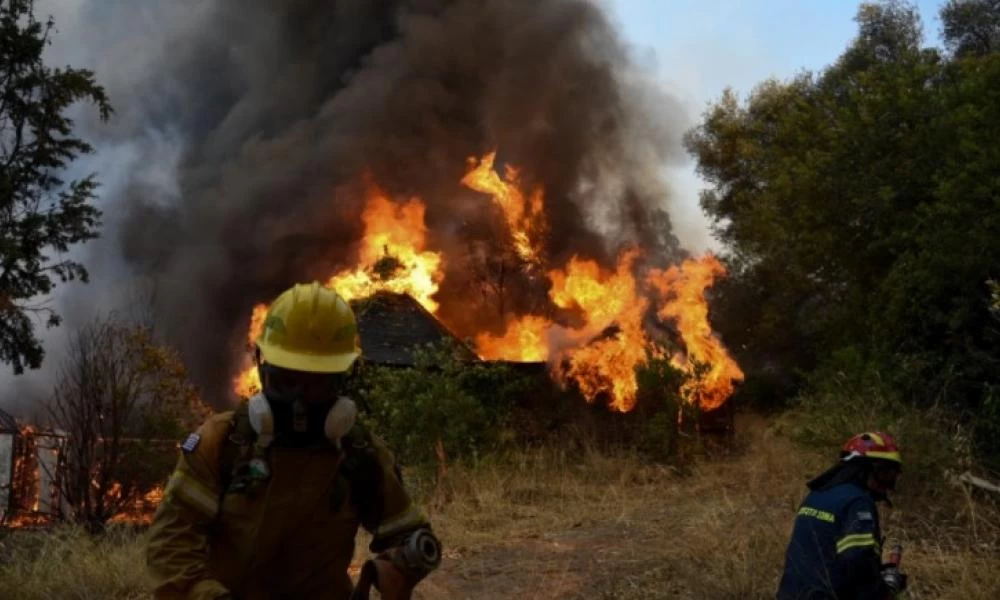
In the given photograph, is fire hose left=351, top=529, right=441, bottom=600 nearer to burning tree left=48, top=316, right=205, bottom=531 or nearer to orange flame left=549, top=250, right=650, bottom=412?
burning tree left=48, top=316, right=205, bottom=531

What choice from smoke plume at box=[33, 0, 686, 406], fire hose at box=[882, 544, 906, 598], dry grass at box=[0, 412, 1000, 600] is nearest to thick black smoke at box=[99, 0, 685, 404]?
smoke plume at box=[33, 0, 686, 406]

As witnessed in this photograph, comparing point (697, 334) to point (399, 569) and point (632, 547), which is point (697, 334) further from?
point (399, 569)

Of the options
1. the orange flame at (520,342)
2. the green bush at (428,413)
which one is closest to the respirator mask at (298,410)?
the green bush at (428,413)

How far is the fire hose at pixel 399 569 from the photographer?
266cm

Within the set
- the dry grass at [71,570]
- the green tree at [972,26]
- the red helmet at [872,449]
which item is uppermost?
the green tree at [972,26]

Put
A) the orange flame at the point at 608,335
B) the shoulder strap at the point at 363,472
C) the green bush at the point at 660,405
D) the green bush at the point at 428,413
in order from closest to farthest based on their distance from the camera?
the shoulder strap at the point at 363,472 → the green bush at the point at 428,413 → the green bush at the point at 660,405 → the orange flame at the point at 608,335

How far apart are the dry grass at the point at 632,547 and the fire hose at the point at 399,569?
4.16 meters

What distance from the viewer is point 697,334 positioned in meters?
17.4

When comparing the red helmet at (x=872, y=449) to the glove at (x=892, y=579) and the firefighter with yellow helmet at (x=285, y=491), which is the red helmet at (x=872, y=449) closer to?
the glove at (x=892, y=579)

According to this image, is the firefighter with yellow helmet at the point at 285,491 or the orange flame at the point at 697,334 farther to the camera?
the orange flame at the point at 697,334

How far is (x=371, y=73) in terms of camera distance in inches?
983

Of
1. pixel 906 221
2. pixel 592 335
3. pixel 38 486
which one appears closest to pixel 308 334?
pixel 906 221

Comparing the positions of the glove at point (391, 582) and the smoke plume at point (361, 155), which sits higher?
the smoke plume at point (361, 155)

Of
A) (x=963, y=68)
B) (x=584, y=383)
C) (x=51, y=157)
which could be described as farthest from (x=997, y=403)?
(x=51, y=157)
